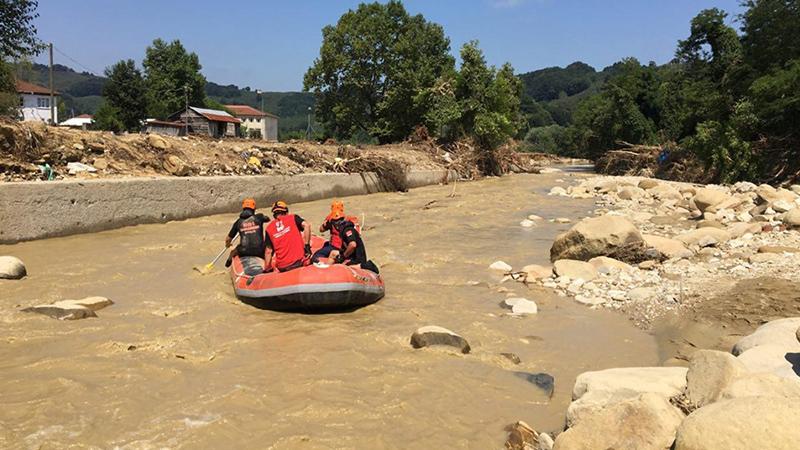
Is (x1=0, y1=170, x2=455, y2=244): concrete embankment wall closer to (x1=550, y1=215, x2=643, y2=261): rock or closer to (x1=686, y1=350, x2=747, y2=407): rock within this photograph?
(x1=550, y1=215, x2=643, y2=261): rock

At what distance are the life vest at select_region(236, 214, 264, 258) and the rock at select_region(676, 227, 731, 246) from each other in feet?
25.5

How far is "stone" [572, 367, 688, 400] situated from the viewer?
12.9 ft

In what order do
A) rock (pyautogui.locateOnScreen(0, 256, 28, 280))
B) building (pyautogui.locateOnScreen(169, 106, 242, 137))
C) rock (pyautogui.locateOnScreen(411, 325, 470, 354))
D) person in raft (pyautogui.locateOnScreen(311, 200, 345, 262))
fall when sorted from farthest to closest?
building (pyautogui.locateOnScreen(169, 106, 242, 137)) → rock (pyautogui.locateOnScreen(0, 256, 28, 280)) → person in raft (pyautogui.locateOnScreen(311, 200, 345, 262)) → rock (pyautogui.locateOnScreen(411, 325, 470, 354))

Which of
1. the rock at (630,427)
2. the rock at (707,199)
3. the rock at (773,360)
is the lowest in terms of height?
the rock at (630,427)

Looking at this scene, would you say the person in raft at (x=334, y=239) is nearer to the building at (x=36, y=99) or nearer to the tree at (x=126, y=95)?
the tree at (x=126, y=95)

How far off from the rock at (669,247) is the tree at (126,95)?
53254 millimetres

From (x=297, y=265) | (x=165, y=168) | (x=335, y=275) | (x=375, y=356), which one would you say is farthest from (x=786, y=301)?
(x=165, y=168)

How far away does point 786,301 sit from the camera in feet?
22.9

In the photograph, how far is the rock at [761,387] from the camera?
3291mm

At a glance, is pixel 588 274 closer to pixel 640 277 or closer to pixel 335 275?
pixel 640 277

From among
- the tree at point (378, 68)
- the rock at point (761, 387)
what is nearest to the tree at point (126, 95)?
the tree at point (378, 68)

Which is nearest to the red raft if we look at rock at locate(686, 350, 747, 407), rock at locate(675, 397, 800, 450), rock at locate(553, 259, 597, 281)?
rock at locate(553, 259, 597, 281)

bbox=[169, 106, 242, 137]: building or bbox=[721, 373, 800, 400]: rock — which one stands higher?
bbox=[169, 106, 242, 137]: building

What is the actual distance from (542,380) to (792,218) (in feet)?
28.4
